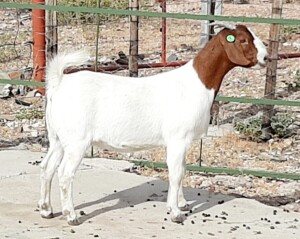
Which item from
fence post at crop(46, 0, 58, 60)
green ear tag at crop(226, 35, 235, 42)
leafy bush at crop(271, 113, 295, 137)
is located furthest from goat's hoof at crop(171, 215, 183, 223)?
leafy bush at crop(271, 113, 295, 137)

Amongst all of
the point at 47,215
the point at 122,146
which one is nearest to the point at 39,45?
the point at 47,215

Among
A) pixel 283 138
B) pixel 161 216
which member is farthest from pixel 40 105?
pixel 161 216

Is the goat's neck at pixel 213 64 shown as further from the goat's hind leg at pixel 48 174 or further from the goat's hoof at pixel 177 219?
the goat's hind leg at pixel 48 174

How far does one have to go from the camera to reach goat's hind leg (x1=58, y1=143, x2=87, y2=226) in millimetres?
6691

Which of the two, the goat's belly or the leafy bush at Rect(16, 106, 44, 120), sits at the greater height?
the goat's belly

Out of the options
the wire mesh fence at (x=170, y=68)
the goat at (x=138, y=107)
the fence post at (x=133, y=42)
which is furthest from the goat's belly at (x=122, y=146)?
the fence post at (x=133, y=42)

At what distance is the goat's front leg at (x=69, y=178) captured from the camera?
6703 mm

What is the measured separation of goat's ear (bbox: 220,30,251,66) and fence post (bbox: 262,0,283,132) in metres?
2.84

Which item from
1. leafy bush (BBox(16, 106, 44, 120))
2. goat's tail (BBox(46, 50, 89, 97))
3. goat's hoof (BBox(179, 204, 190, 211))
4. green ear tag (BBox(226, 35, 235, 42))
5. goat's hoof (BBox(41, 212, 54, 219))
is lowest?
leafy bush (BBox(16, 106, 44, 120))

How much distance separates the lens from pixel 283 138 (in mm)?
10688

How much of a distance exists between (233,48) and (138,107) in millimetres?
851

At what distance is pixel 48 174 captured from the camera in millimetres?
7031

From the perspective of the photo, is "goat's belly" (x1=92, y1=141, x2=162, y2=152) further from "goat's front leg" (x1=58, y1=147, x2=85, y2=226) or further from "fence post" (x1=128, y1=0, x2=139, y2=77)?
"fence post" (x1=128, y1=0, x2=139, y2=77)

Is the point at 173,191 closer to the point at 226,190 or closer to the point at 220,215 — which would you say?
the point at 220,215
